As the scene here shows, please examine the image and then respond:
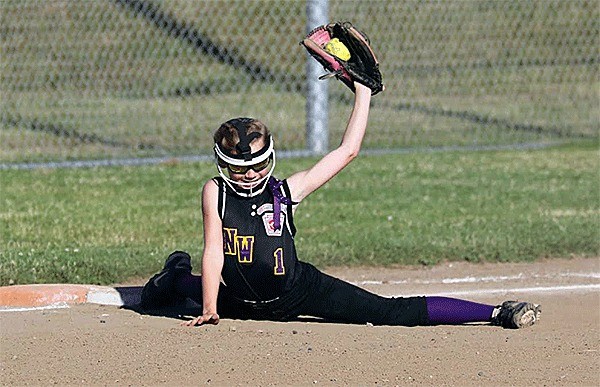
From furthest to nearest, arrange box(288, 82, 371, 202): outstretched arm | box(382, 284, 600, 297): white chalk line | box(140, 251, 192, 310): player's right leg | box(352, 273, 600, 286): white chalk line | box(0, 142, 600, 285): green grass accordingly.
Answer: box(0, 142, 600, 285): green grass, box(352, 273, 600, 286): white chalk line, box(382, 284, 600, 297): white chalk line, box(140, 251, 192, 310): player's right leg, box(288, 82, 371, 202): outstretched arm

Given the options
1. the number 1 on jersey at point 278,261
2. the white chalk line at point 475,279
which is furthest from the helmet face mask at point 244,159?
the white chalk line at point 475,279

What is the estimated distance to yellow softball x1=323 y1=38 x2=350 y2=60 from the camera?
17.4ft

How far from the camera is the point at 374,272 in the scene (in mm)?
7008

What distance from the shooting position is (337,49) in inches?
209

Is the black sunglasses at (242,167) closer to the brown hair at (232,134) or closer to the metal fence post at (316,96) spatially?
the brown hair at (232,134)

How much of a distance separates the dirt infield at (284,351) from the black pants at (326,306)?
0.06m

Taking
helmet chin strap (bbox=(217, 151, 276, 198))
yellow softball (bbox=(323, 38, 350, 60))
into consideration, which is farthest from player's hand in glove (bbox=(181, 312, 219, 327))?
yellow softball (bbox=(323, 38, 350, 60))

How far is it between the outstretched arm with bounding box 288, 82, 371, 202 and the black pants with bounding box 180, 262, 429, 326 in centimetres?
38

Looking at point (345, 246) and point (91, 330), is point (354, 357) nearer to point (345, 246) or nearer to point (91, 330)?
point (91, 330)

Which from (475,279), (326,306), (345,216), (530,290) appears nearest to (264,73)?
(345,216)

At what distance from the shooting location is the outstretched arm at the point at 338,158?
5.29 m

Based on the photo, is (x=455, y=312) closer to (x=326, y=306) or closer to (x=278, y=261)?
(x=326, y=306)

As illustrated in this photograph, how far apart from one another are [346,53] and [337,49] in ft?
0.18

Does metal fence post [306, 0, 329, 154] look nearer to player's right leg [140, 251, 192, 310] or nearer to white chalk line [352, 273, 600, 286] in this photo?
white chalk line [352, 273, 600, 286]
